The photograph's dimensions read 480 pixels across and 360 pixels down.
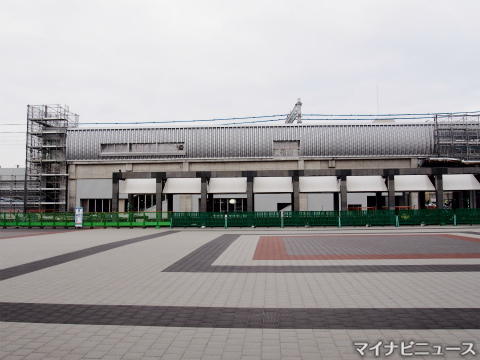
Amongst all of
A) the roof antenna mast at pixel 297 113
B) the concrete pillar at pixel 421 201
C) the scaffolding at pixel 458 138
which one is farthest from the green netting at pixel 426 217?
the roof antenna mast at pixel 297 113

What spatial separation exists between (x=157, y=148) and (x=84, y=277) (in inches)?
1255

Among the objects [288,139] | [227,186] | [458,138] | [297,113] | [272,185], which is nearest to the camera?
[272,185]

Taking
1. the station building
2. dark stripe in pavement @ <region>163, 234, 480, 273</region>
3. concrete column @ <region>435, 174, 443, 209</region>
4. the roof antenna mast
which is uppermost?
the roof antenna mast

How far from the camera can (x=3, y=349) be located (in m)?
4.60

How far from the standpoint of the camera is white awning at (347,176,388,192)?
99.1ft

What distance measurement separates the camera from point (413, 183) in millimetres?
30406

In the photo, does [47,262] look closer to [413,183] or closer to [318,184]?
[318,184]

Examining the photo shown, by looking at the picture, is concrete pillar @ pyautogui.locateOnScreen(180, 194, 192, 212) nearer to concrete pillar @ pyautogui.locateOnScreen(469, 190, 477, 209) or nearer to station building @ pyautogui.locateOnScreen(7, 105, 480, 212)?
station building @ pyautogui.locateOnScreen(7, 105, 480, 212)

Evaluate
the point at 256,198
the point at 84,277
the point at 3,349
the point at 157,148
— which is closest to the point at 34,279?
the point at 84,277

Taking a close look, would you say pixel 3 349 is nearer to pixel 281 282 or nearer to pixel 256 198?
pixel 281 282

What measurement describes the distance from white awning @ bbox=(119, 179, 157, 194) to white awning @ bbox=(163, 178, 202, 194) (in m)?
1.07

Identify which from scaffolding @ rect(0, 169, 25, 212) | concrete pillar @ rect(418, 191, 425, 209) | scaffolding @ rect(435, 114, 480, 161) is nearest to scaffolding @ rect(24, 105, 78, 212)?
scaffolding @ rect(0, 169, 25, 212)

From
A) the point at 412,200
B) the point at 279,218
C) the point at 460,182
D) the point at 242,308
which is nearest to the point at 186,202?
the point at 279,218

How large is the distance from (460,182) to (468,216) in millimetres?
3630
